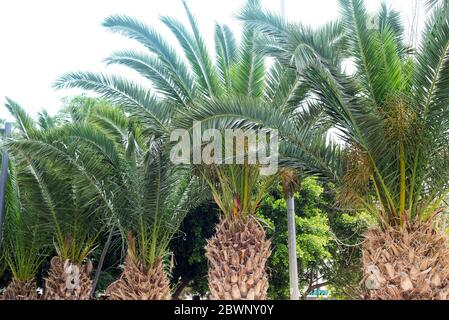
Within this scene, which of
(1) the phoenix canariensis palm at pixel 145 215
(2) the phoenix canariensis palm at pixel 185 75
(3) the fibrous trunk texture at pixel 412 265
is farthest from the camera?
(1) the phoenix canariensis palm at pixel 145 215

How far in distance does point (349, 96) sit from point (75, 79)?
5210 millimetres

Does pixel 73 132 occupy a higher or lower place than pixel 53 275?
higher

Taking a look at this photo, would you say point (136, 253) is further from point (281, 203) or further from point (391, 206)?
point (281, 203)

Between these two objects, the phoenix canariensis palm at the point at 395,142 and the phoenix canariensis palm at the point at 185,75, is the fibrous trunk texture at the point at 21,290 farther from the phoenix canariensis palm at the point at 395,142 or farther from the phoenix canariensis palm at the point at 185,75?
the phoenix canariensis palm at the point at 395,142

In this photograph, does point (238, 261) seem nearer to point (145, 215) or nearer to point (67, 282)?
point (145, 215)

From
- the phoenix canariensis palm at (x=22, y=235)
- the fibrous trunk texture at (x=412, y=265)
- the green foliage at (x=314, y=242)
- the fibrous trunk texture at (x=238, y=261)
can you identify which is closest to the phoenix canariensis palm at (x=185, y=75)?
the fibrous trunk texture at (x=238, y=261)

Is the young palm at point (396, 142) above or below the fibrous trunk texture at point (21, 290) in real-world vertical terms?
above

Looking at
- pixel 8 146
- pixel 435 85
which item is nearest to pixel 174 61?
pixel 8 146

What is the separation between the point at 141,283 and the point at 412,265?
16.3 ft

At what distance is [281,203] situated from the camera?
15523mm

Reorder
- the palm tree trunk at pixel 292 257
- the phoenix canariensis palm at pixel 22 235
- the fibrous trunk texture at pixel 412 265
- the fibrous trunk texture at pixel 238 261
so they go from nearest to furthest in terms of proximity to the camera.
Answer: the fibrous trunk texture at pixel 412 265, the fibrous trunk texture at pixel 238 261, the palm tree trunk at pixel 292 257, the phoenix canariensis palm at pixel 22 235

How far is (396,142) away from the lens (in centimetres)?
732
